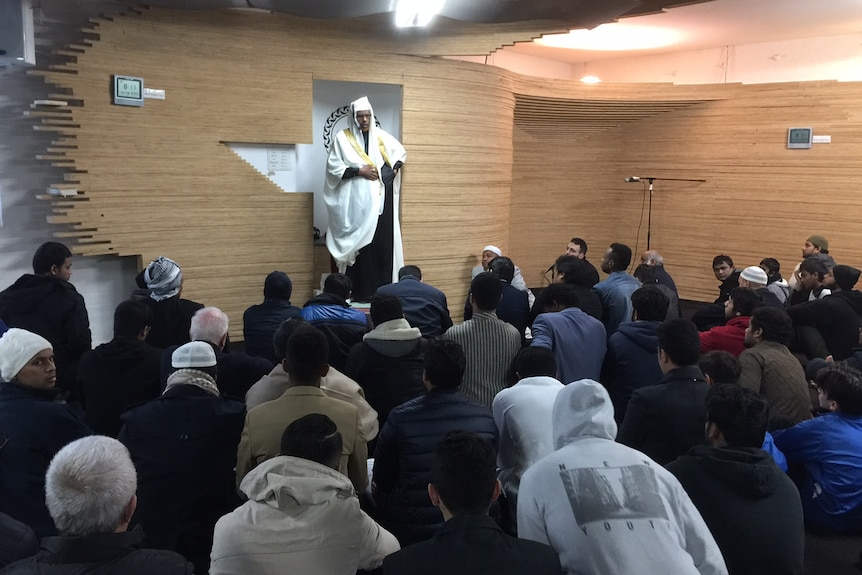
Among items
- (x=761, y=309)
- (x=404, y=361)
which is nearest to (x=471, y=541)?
(x=404, y=361)

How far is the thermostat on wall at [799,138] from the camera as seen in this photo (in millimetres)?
→ 9010

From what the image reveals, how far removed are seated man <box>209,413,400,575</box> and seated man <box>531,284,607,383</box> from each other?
1989mm

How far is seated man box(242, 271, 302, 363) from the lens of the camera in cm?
420

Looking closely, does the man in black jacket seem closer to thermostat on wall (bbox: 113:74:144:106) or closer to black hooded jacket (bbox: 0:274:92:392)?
black hooded jacket (bbox: 0:274:92:392)

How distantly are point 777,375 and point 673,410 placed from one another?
1105 mm

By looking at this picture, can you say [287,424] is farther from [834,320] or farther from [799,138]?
[799,138]

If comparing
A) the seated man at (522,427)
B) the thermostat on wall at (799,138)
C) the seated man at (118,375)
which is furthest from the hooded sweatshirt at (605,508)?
the thermostat on wall at (799,138)

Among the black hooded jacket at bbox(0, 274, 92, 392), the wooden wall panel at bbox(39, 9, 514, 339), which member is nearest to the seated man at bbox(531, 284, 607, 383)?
the black hooded jacket at bbox(0, 274, 92, 392)

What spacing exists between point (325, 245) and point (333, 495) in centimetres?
561

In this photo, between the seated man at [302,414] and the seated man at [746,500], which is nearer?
the seated man at [746,500]

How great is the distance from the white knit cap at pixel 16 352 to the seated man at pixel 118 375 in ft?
1.62

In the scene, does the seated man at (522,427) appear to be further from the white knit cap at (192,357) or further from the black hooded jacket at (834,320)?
the black hooded jacket at (834,320)

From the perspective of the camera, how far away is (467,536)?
1.72 metres

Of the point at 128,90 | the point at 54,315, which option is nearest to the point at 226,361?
the point at 54,315
